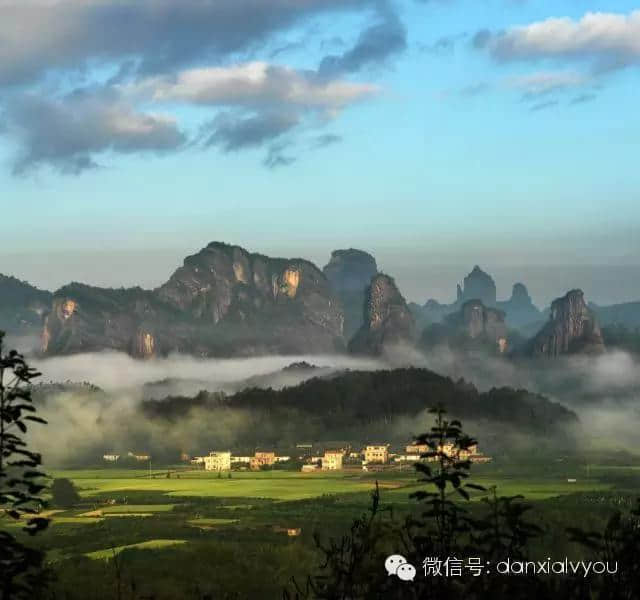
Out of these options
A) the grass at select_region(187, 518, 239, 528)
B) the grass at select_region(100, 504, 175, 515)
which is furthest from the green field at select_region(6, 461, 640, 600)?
the grass at select_region(187, 518, 239, 528)

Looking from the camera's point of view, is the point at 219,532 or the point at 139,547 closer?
the point at 139,547

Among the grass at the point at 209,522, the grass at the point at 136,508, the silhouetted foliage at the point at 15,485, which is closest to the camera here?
the silhouetted foliage at the point at 15,485

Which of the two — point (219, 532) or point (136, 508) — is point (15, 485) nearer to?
point (219, 532)

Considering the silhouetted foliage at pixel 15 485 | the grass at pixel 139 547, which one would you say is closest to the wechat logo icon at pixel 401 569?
the silhouetted foliage at pixel 15 485

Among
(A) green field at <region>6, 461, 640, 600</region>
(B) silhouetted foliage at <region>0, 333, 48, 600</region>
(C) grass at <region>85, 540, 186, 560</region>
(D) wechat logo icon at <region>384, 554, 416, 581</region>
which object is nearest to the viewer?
(B) silhouetted foliage at <region>0, 333, 48, 600</region>

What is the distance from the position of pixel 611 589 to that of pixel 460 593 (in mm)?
1485

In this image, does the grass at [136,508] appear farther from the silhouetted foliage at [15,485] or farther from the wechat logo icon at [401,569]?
the wechat logo icon at [401,569]

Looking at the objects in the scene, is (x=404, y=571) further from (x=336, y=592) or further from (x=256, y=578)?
(x=256, y=578)

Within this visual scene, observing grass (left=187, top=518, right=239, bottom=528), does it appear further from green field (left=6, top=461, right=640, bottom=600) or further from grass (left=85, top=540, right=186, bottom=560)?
grass (left=85, top=540, right=186, bottom=560)

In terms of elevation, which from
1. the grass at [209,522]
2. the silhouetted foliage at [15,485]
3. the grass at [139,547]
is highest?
the silhouetted foliage at [15,485]

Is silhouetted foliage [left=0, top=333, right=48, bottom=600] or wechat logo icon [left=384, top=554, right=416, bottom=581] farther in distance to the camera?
wechat logo icon [left=384, top=554, right=416, bottom=581]

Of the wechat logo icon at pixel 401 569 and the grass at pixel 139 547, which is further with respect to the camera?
the grass at pixel 139 547

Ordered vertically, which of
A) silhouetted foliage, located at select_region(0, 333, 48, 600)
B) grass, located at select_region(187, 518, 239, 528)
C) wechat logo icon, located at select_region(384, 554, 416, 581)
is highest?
silhouetted foliage, located at select_region(0, 333, 48, 600)

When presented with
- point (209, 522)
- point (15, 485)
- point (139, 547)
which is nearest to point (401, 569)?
point (15, 485)
